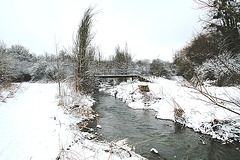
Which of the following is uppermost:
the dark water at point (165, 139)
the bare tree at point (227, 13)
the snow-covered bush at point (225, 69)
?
the bare tree at point (227, 13)

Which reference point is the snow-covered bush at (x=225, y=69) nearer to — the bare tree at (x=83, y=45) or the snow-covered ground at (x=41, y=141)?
the snow-covered ground at (x=41, y=141)

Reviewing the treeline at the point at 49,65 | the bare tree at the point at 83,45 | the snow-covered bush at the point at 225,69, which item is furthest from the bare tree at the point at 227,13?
the treeline at the point at 49,65

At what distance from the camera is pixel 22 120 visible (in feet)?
14.0

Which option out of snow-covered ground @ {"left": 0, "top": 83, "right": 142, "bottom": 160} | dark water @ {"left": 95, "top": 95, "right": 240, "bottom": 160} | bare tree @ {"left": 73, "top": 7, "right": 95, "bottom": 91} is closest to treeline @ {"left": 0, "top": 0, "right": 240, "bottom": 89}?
bare tree @ {"left": 73, "top": 7, "right": 95, "bottom": 91}

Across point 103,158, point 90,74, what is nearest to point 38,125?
point 103,158

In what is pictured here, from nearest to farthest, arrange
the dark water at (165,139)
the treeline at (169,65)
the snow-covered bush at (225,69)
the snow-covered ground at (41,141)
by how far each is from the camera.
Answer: the snow-covered bush at (225,69) < the treeline at (169,65) < the snow-covered ground at (41,141) < the dark water at (165,139)

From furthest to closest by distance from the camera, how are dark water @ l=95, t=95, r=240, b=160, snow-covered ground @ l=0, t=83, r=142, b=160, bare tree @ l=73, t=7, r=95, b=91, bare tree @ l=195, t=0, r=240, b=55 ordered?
bare tree @ l=73, t=7, r=95, b=91, dark water @ l=95, t=95, r=240, b=160, snow-covered ground @ l=0, t=83, r=142, b=160, bare tree @ l=195, t=0, r=240, b=55

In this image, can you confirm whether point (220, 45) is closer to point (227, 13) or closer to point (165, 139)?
point (227, 13)

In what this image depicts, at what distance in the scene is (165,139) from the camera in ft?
16.1

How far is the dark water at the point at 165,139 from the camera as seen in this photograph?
3.96m

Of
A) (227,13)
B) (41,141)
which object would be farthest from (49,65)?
(227,13)

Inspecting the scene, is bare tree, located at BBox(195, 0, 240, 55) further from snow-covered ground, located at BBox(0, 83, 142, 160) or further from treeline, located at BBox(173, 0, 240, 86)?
snow-covered ground, located at BBox(0, 83, 142, 160)

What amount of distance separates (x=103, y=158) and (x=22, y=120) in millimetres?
3166

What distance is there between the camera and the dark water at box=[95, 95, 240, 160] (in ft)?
13.0
